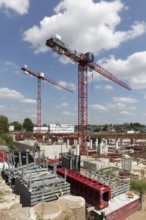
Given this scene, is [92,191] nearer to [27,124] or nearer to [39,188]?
[39,188]

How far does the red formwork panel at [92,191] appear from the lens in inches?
418

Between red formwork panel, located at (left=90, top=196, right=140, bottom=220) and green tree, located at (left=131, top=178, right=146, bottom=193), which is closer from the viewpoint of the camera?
red formwork panel, located at (left=90, top=196, right=140, bottom=220)

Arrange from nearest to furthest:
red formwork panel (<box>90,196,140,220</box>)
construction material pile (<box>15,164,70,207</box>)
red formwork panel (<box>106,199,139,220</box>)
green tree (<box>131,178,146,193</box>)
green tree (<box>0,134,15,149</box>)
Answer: construction material pile (<box>15,164,70,207</box>), red formwork panel (<box>90,196,140,220</box>), red formwork panel (<box>106,199,139,220</box>), green tree (<box>131,178,146,193</box>), green tree (<box>0,134,15,149</box>)

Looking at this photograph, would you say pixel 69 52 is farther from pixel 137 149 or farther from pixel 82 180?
pixel 82 180

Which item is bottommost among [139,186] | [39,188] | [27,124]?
[139,186]

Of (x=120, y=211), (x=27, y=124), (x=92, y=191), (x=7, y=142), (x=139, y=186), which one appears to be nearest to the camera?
(x=120, y=211)

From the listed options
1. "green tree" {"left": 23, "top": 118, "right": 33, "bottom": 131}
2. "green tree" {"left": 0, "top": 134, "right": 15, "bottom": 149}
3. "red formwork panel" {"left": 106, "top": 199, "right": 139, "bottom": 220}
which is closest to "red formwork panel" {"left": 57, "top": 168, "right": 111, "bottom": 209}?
"red formwork panel" {"left": 106, "top": 199, "right": 139, "bottom": 220}

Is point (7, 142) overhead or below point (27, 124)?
below

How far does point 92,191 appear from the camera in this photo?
11.0m

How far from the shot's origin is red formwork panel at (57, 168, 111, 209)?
418 inches

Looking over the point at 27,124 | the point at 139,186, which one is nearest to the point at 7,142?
the point at 139,186

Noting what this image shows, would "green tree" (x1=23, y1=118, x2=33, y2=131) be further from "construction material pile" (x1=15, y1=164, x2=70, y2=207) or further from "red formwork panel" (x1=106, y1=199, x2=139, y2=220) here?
"red formwork panel" (x1=106, y1=199, x2=139, y2=220)

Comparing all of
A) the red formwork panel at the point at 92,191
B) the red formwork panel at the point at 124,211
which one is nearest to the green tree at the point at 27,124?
the red formwork panel at the point at 92,191

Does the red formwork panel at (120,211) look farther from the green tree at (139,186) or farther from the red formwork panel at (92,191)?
the green tree at (139,186)
